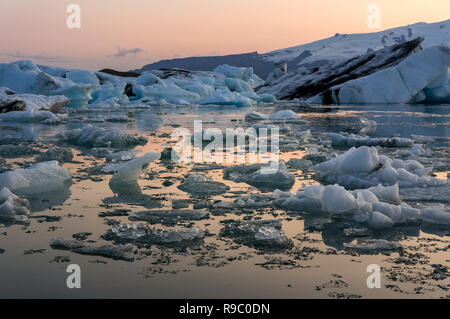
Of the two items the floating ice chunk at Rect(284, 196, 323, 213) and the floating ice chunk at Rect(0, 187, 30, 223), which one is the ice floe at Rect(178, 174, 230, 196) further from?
the floating ice chunk at Rect(0, 187, 30, 223)

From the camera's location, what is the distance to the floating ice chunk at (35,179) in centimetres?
346

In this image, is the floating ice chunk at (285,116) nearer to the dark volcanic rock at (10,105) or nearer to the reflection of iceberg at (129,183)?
the dark volcanic rock at (10,105)

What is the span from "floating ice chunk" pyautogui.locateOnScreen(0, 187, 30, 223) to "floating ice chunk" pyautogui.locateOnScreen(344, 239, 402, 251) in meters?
1.88

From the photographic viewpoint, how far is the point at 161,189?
3635mm

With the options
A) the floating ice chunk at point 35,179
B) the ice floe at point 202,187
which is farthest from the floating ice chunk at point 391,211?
the floating ice chunk at point 35,179

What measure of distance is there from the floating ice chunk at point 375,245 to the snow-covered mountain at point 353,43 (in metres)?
75.2

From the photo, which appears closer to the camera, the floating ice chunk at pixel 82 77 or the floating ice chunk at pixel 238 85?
the floating ice chunk at pixel 82 77

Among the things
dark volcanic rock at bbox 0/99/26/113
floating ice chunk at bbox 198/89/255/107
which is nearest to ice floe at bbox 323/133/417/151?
dark volcanic rock at bbox 0/99/26/113

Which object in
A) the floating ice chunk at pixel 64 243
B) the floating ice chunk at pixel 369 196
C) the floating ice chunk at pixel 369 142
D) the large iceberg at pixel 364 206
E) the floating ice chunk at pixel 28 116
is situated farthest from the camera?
the floating ice chunk at pixel 28 116

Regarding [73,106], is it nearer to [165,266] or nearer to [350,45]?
[165,266]

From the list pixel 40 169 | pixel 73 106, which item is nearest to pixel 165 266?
pixel 40 169

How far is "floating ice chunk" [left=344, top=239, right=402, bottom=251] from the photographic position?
229 cm

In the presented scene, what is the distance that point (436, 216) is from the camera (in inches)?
108
